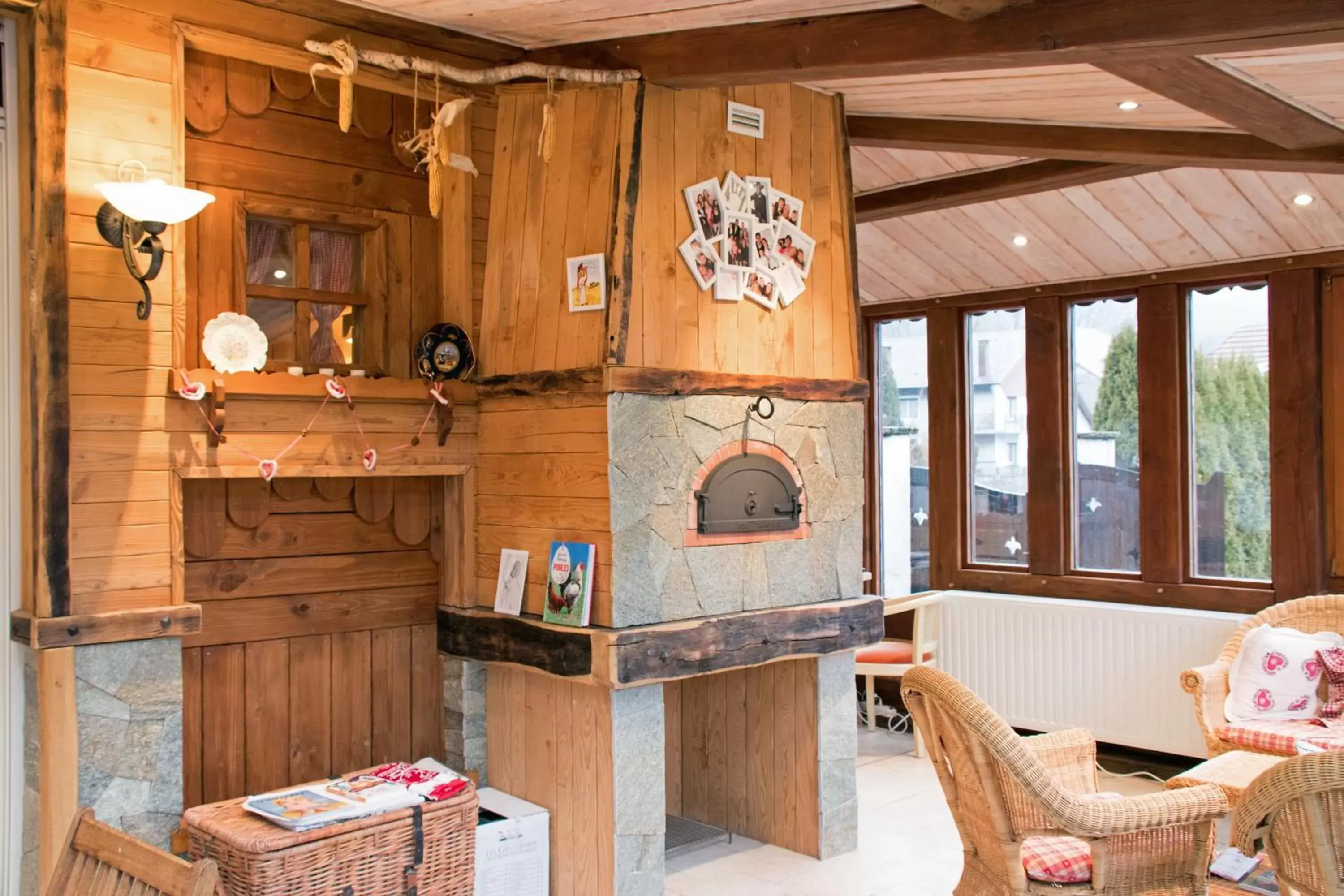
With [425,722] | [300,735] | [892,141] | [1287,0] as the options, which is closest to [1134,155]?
[892,141]

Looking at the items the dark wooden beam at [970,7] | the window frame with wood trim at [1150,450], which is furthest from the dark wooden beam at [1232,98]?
the window frame with wood trim at [1150,450]

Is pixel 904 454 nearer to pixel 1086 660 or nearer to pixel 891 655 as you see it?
pixel 891 655

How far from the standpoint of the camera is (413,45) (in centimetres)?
389

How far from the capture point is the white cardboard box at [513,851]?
3.70m

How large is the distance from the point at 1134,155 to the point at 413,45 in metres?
2.66

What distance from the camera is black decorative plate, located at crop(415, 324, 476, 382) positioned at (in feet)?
12.9

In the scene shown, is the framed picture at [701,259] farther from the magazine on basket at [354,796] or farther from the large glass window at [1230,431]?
the large glass window at [1230,431]

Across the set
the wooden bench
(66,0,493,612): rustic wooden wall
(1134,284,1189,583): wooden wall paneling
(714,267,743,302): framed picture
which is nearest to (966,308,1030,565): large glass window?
(1134,284,1189,583): wooden wall paneling

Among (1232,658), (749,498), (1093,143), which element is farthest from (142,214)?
(1232,658)

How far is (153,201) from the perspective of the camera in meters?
3.06

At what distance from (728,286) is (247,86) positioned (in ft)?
5.42

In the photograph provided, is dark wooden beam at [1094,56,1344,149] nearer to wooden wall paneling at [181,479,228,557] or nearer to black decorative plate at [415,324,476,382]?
black decorative plate at [415,324,476,382]

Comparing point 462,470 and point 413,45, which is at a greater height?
point 413,45

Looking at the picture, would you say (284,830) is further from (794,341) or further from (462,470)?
(794,341)
